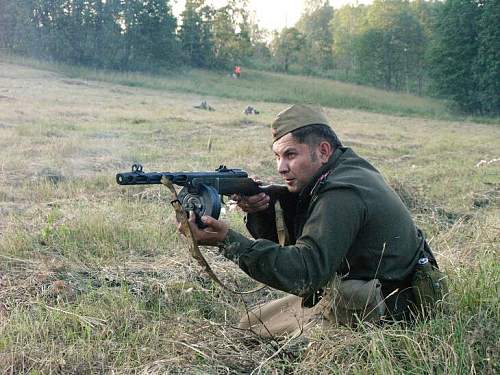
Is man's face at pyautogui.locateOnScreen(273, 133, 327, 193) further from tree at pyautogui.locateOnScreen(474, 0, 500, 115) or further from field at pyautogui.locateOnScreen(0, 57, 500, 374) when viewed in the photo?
tree at pyautogui.locateOnScreen(474, 0, 500, 115)

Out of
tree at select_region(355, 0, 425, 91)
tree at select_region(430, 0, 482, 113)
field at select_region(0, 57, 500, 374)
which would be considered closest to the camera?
field at select_region(0, 57, 500, 374)

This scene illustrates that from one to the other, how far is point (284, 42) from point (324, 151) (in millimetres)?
63166

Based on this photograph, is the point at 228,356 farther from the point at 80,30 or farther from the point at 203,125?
the point at 80,30

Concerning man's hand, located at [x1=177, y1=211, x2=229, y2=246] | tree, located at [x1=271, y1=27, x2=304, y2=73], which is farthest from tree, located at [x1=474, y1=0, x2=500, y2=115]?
man's hand, located at [x1=177, y1=211, x2=229, y2=246]

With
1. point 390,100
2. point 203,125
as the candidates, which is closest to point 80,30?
point 390,100

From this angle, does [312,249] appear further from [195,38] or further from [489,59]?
[195,38]

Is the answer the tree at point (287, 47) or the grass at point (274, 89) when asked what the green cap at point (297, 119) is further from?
the tree at point (287, 47)

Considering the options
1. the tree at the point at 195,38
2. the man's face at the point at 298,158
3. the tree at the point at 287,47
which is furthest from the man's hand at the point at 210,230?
the tree at the point at 287,47

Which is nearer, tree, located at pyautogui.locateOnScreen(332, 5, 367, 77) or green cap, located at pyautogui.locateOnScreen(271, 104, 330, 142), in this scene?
green cap, located at pyautogui.locateOnScreen(271, 104, 330, 142)

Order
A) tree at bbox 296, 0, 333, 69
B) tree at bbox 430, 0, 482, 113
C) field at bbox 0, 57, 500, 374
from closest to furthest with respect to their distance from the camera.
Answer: field at bbox 0, 57, 500, 374, tree at bbox 430, 0, 482, 113, tree at bbox 296, 0, 333, 69

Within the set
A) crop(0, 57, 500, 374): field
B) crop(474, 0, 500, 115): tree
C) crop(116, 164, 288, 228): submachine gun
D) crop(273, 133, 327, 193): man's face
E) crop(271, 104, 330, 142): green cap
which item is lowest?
crop(0, 57, 500, 374): field

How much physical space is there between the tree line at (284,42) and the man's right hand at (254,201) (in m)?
40.2

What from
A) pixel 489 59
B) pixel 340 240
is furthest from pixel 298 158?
pixel 489 59

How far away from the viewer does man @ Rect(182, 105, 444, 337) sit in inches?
100.0
